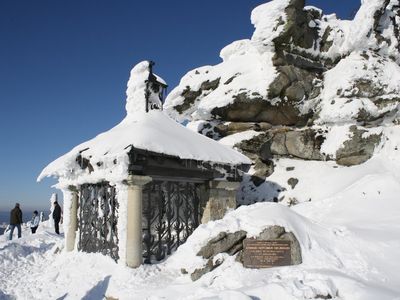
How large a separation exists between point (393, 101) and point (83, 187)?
1544 centimetres

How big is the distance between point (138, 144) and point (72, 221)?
5.49m

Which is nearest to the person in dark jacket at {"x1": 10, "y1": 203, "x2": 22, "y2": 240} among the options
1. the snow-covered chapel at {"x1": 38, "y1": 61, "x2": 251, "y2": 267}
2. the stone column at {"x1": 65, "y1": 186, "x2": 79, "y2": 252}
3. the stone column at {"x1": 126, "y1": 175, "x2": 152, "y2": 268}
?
Answer: the snow-covered chapel at {"x1": 38, "y1": 61, "x2": 251, "y2": 267}

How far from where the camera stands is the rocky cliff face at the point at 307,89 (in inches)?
747

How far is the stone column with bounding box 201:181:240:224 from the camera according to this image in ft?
42.0

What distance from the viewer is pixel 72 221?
46.5 ft

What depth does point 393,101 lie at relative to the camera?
19.2 m

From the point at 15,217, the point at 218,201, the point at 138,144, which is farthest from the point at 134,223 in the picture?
the point at 15,217

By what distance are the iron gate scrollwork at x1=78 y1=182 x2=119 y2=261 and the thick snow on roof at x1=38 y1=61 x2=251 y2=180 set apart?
2.27 feet

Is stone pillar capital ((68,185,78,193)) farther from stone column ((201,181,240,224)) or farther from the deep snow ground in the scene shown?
stone column ((201,181,240,224))

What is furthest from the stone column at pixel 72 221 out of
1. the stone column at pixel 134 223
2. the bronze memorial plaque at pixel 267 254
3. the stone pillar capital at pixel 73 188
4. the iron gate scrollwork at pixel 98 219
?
the bronze memorial plaque at pixel 267 254

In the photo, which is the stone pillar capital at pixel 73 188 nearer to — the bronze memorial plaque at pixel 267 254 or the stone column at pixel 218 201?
the stone column at pixel 218 201

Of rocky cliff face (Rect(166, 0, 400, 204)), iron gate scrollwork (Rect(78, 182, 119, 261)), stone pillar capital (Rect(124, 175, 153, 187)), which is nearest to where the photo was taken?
stone pillar capital (Rect(124, 175, 153, 187))

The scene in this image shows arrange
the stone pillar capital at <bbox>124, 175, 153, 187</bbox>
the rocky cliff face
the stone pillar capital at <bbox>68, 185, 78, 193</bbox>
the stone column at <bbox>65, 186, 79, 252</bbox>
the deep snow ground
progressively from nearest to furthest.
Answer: the deep snow ground → the stone pillar capital at <bbox>124, 175, 153, 187</bbox> → the stone column at <bbox>65, 186, 79, 252</bbox> → the stone pillar capital at <bbox>68, 185, 78, 193</bbox> → the rocky cliff face

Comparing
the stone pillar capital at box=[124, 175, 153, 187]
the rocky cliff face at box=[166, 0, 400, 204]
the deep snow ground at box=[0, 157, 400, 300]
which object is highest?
the rocky cliff face at box=[166, 0, 400, 204]
